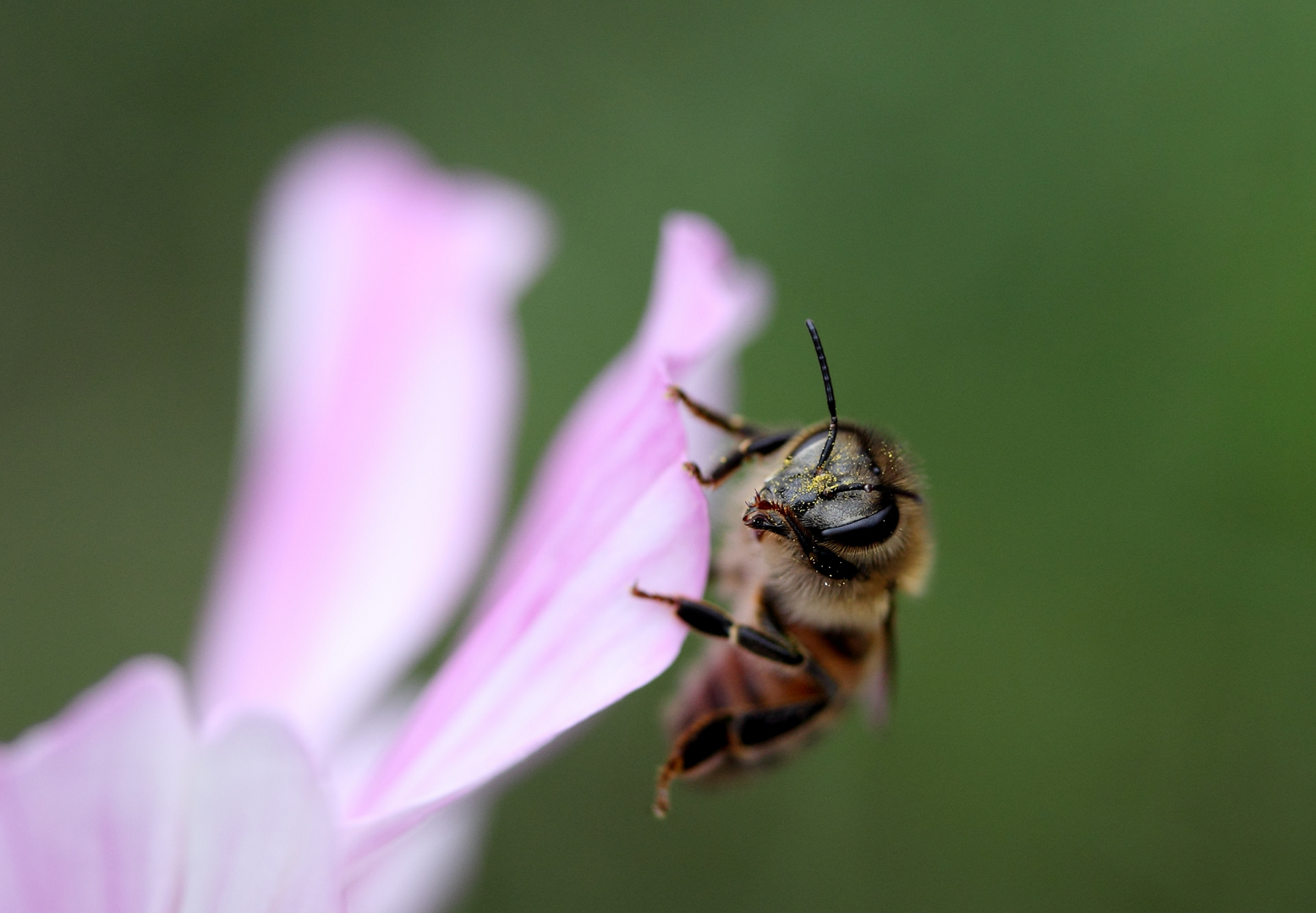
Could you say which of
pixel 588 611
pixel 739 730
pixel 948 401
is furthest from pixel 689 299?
pixel 948 401

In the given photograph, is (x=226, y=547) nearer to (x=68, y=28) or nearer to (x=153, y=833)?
(x=153, y=833)

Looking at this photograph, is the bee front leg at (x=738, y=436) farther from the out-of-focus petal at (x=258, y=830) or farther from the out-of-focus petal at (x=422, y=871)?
the out-of-focus petal at (x=258, y=830)

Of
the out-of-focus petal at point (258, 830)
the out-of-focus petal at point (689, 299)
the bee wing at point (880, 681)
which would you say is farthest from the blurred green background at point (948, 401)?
the out-of-focus petal at point (258, 830)

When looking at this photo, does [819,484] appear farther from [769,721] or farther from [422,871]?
[422,871]

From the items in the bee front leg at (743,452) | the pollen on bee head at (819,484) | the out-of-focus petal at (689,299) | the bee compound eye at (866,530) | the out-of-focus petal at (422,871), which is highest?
the out-of-focus petal at (689,299)

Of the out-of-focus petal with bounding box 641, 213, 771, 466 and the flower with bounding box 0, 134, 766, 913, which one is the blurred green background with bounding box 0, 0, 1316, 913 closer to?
the flower with bounding box 0, 134, 766, 913

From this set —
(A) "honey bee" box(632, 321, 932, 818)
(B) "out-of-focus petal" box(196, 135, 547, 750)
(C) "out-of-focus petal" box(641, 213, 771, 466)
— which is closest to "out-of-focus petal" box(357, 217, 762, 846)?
(C) "out-of-focus petal" box(641, 213, 771, 466)
